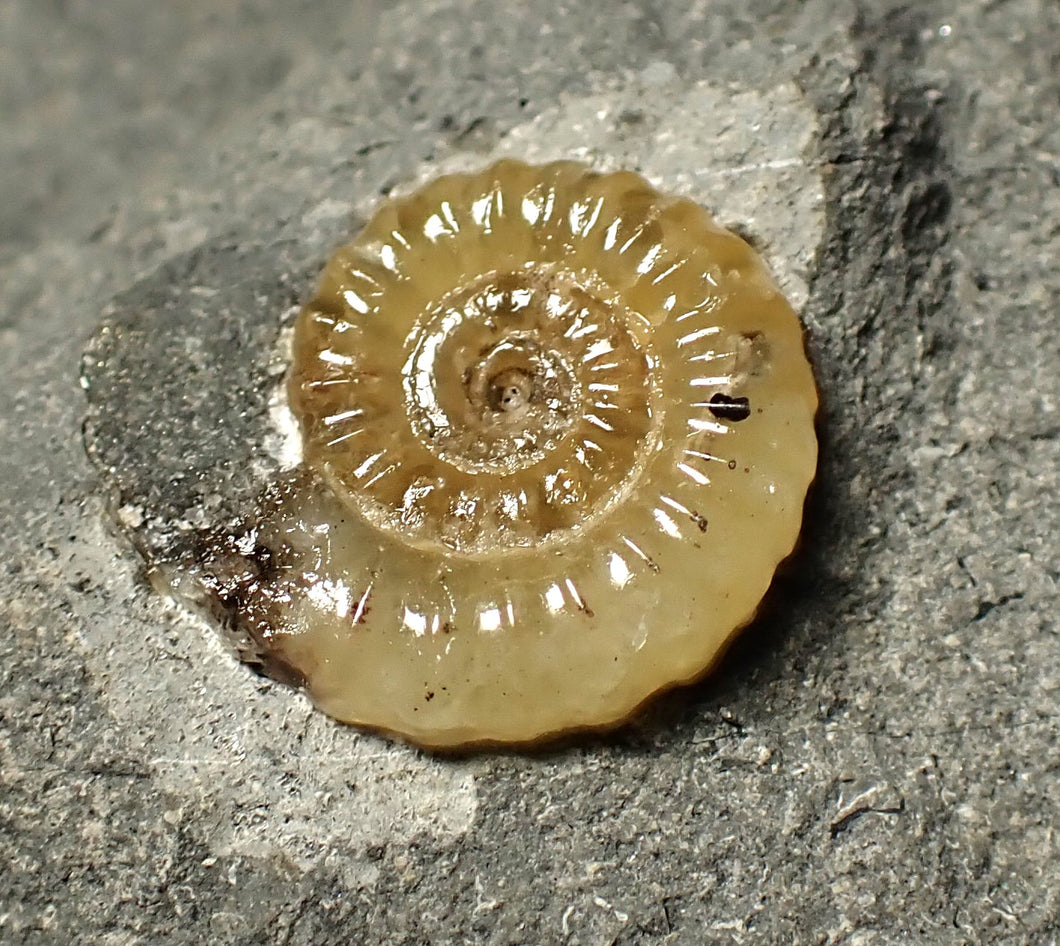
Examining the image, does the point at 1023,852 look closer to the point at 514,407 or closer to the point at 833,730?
the point at 833,730

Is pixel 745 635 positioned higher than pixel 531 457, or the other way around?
pixel 531 457
